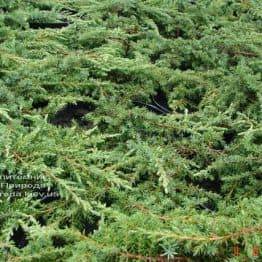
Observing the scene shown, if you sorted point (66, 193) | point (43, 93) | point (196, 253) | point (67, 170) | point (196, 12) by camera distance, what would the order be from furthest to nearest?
point (196, 12)
point (43, 93)
point (67, 170)
point (66, 193)
point (196, 253)

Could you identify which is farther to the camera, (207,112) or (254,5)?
(254,5)

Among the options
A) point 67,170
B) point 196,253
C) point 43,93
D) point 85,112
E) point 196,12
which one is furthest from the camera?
point 196,12

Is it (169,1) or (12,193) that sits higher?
(169,1)

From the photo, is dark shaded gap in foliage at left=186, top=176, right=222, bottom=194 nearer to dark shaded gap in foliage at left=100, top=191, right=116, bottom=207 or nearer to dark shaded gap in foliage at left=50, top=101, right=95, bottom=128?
dark shaded gap in foliage at left=100, top=191, right=116, bottom=207

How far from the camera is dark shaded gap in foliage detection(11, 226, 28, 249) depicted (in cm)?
214

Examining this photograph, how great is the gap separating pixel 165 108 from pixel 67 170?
3.34ft

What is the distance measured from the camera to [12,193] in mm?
2150

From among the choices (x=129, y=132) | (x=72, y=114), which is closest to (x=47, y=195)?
(x=129, y=132)

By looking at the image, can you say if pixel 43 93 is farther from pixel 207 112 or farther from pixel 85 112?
pixel 207 112

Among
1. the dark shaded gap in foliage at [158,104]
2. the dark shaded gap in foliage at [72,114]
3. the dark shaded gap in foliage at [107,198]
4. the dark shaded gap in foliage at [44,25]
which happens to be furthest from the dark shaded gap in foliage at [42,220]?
the dark shaded gap in foliage at [44,25]

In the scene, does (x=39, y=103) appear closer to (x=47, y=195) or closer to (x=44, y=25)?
(x=47, y=195)

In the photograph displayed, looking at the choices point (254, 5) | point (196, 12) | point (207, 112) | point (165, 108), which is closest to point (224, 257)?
point (207, 112)

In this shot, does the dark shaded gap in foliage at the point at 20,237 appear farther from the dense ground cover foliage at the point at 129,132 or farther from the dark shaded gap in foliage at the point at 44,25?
the dark shaded gap in foliage at the point at 44,25

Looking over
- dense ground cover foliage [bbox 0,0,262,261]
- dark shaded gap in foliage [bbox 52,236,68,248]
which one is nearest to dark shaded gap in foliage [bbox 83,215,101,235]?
dense ground cover foliage [bbox 0,0,262,261]
